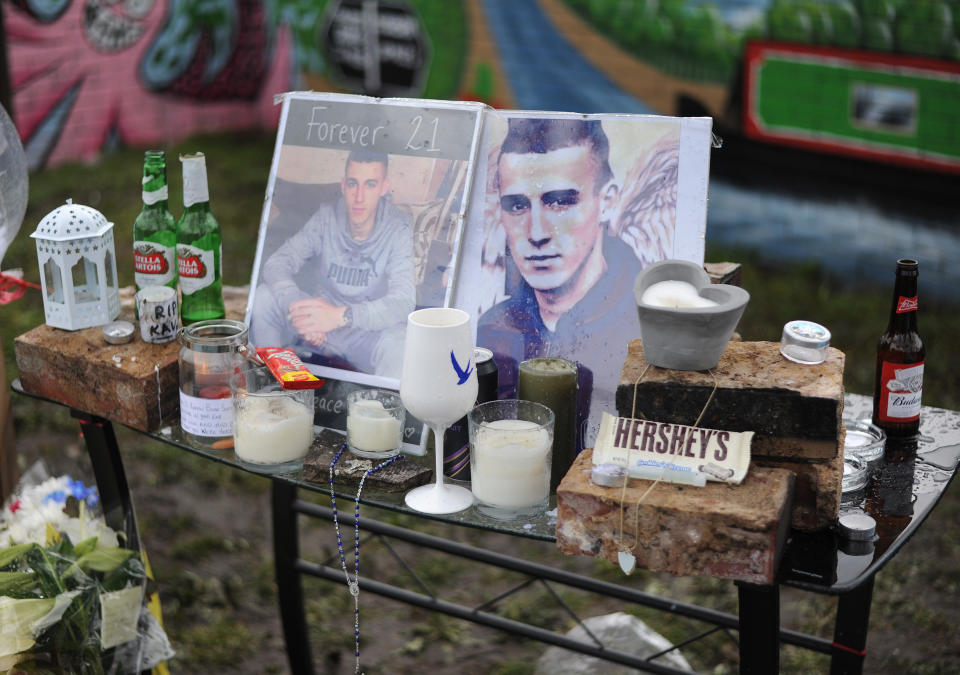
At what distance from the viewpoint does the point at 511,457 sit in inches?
62.5

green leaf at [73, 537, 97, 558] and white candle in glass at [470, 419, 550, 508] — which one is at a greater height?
white candle in glass at [470, 419, 550, 508]

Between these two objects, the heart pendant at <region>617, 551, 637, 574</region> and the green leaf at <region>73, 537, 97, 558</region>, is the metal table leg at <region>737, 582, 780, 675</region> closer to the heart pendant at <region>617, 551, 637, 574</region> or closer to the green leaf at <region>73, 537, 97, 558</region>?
the heart pendant at <region>617, 551, 637, 574</region>

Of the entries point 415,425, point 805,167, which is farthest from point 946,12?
point 415,425

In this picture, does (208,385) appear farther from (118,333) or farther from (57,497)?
(57,497)

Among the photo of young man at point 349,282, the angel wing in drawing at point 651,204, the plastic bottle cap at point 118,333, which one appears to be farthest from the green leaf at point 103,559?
the angel wing in drawing at point 651,204

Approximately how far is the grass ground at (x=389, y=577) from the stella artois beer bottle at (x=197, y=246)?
4.74 ft

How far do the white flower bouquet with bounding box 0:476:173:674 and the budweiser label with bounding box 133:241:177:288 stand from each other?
572 mm

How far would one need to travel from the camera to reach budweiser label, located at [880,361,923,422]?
193 centimetres

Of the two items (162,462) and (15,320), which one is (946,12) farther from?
(15,320)

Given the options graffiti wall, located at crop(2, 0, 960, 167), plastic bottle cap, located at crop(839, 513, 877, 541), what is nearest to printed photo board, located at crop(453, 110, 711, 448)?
plastic bottle cap, located at crop(839, 513, 877, 541)

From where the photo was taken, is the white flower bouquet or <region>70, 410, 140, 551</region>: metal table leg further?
<region>70, 410, 140, 551</region>: metal table leg

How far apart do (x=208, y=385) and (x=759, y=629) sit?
42.9 inches

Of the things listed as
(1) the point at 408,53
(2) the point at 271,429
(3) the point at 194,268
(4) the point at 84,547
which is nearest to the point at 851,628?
(2) the point at 271,429

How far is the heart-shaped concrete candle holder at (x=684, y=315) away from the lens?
1.52 meters
